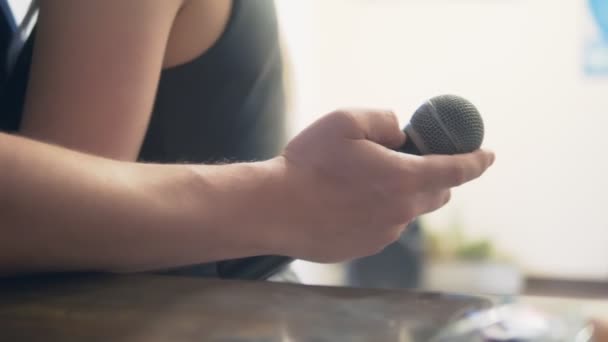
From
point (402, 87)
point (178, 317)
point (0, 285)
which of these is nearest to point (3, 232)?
point (0, 285)

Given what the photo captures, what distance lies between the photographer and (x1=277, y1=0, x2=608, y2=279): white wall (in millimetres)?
2469

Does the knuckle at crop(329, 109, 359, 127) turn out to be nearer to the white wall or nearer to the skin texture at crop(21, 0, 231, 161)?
the skin texture at crop(21, 0, 231, 161)

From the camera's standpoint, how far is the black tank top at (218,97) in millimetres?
640

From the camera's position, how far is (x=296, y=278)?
0.79 metres

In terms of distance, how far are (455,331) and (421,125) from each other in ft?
0.79

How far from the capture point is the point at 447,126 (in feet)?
1.71

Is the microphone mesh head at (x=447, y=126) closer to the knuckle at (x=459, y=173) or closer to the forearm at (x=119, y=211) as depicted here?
the knuckle at (x=459, y=173)

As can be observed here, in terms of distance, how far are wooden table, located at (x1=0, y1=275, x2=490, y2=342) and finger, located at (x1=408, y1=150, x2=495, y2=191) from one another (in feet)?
0.44

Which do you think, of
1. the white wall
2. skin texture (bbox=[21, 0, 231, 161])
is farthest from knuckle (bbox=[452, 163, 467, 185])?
the white wall

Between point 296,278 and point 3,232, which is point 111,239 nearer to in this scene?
point 3,232

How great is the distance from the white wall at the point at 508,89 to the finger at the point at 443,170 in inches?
77.5

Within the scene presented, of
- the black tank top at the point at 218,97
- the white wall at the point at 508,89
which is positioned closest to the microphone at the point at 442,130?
the black tank top at the point at 218,97

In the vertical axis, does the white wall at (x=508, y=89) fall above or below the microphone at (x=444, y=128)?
above

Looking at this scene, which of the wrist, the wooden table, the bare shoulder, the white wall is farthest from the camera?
the white wall
